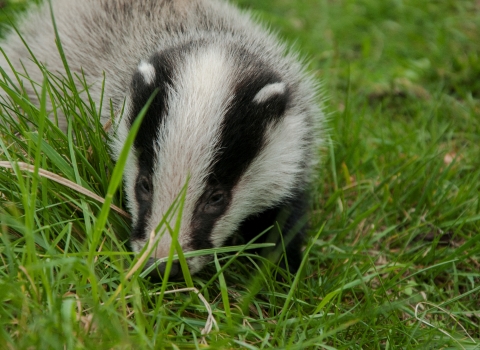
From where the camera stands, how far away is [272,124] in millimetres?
4035

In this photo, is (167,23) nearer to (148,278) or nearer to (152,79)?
(152,79)

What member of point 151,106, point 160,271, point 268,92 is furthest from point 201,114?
point 160,271

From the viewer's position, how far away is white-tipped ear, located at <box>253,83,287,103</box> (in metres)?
3.90

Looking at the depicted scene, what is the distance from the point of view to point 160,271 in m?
3.38

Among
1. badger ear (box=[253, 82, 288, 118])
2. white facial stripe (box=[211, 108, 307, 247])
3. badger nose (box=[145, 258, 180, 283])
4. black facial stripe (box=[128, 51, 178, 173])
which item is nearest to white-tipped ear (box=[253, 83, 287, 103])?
badger ear (box=[253, 82, 288, 118])

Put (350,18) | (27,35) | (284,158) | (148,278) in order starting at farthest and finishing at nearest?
(350,18), (27,35), (284,158), (148,278)

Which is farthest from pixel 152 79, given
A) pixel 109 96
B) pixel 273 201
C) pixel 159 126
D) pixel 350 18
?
pixel 350 18

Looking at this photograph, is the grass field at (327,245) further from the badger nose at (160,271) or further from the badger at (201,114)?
the badger at (201,114)

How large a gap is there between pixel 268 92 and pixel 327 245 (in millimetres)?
1347

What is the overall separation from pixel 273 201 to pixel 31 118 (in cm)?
172

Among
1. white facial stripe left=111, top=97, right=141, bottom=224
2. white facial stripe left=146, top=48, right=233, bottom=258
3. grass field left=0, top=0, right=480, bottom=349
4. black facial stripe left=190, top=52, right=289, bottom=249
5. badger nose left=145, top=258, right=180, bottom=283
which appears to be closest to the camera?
grass field left=0, top=0, right=480, bottom=349

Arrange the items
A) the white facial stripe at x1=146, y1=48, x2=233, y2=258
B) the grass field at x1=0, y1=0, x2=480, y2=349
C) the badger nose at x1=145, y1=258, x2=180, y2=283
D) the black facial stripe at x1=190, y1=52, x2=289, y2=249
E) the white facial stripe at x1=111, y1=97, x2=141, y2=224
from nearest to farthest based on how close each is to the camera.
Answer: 1. the grass field at x1=0, y1=0, x2=480, y2=349
2. the badger nose at x1=145, y1=258, x2=180, y2=283
3. the white facial stripe at x1=146, y1=48, x2=233, y2=258
4. the black facial stripe at x1=190, y1=52, x2=289, y2=249
5. the white facial stripe at x1=111, y1=97, x2=141, y2=224

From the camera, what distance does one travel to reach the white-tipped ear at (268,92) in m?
3.90

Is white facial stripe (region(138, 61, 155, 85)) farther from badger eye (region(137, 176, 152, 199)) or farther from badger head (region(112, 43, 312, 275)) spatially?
badger eye (region(137, 176, 152, 199))
